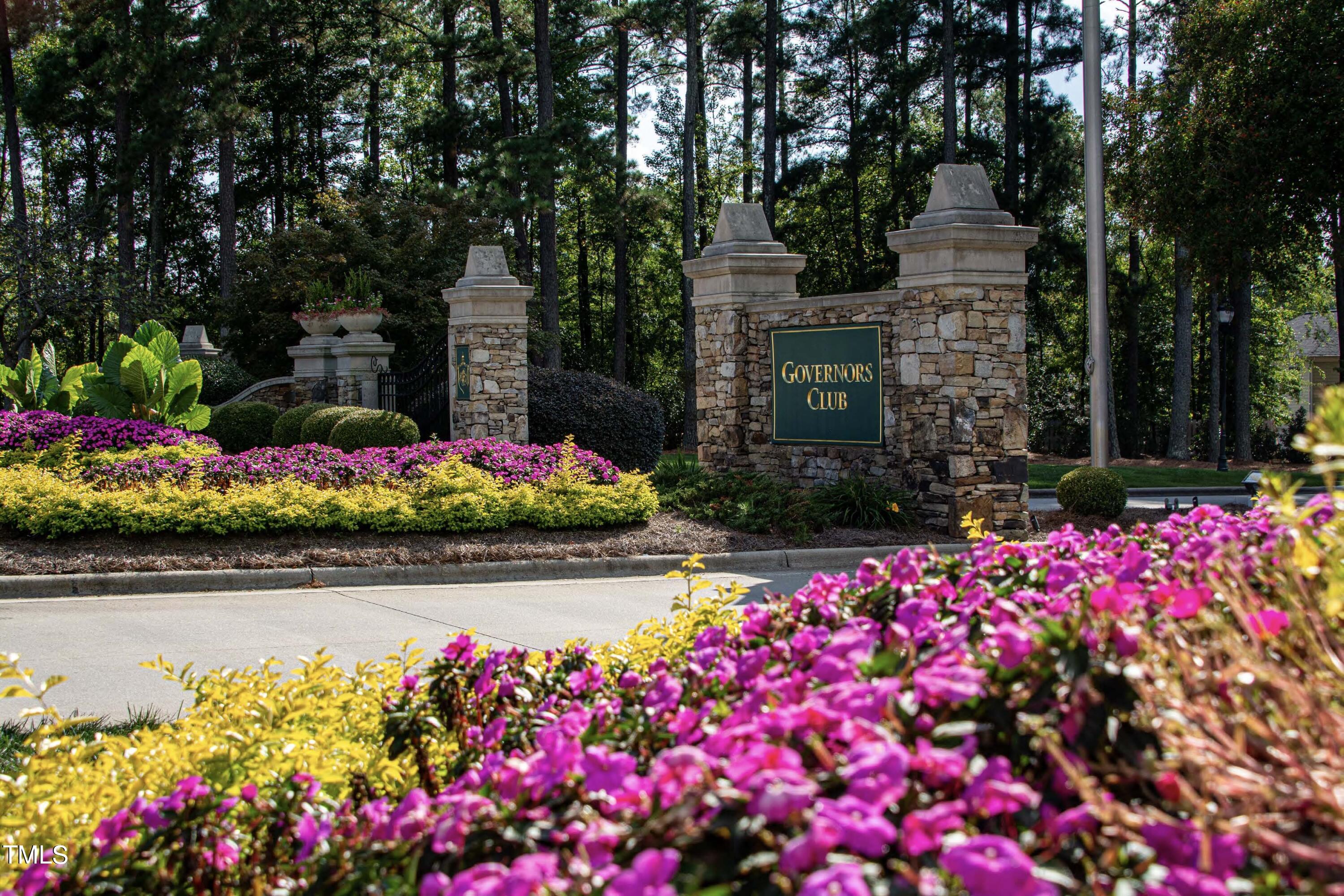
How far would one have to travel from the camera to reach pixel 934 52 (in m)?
35.3

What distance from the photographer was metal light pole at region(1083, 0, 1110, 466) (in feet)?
47.2

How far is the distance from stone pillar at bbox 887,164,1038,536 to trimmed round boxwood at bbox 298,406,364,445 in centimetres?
874

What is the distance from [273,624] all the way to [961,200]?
822cm

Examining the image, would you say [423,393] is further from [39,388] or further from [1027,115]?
[1027,115]

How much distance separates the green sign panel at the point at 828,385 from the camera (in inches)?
523

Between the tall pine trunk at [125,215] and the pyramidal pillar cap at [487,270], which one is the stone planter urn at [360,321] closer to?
the pyramidal pillar cap at [487,270]

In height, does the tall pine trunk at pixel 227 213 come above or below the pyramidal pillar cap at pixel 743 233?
above

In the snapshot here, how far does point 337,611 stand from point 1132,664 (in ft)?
24.9

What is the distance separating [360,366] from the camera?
19.9 meters

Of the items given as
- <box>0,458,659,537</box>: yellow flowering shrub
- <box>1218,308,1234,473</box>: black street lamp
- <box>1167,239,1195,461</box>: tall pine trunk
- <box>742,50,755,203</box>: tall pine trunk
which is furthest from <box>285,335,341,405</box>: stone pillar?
<box>1167,239,1195,461</box>: tall pine trunk

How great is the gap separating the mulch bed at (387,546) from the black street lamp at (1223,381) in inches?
618

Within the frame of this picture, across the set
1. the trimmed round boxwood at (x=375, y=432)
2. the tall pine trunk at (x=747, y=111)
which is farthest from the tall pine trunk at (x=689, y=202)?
the trimmed round boxwood at (x=375, y=432)

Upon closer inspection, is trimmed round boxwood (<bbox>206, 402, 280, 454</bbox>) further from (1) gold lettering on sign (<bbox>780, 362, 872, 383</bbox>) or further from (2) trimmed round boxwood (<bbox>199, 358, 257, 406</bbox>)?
(1) gold lettering on sign (<bbox>780, 362, 872, 383</bbox>)

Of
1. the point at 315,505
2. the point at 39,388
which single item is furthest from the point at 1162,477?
the point at 39,388
